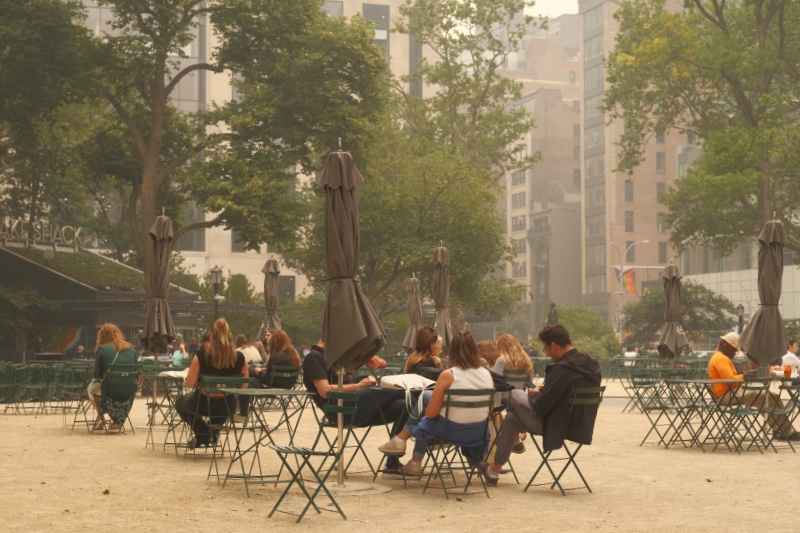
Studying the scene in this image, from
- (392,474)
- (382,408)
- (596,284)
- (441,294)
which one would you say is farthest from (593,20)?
(382,408)

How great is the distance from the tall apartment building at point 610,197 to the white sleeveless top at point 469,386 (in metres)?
109

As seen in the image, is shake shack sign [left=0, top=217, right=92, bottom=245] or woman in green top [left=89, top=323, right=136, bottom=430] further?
shake shack sign [left=0, top=217, right=92, bottom=245]

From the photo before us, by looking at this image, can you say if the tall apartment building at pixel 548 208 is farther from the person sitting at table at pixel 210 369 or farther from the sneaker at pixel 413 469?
the sneaker at pixel 413 469

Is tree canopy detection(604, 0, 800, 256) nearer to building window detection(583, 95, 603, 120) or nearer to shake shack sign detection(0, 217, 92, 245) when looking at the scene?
shake shack sign detection(0, 217, 92, 245)

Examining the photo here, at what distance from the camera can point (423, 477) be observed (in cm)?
1212

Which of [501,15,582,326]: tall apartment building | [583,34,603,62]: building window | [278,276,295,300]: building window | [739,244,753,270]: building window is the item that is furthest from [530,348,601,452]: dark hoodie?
[583,34,603,62]: building window

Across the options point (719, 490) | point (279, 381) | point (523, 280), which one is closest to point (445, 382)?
point (719, 490)

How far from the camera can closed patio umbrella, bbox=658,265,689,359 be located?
85.1ft

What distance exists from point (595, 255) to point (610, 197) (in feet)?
23.6

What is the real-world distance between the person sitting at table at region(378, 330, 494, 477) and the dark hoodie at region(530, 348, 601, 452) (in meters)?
0.55

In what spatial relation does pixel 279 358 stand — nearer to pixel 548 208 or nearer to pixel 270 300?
pixel 270 300

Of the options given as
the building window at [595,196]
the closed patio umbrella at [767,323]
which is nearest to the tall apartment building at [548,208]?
the building window at [595,196]

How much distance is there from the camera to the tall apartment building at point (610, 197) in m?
123

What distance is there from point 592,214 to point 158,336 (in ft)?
360
